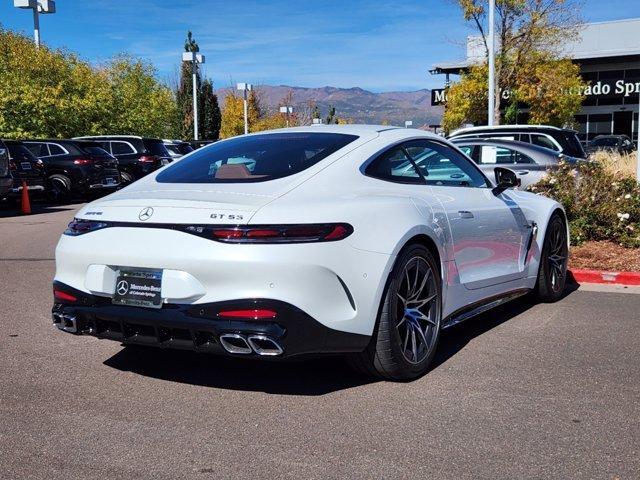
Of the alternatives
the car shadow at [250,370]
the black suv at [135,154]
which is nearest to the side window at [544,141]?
the car shadow at [250,370]

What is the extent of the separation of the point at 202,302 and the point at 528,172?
28.7 ft

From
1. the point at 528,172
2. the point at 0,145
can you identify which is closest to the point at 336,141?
the point at 528,172

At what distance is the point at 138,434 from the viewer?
371 cm

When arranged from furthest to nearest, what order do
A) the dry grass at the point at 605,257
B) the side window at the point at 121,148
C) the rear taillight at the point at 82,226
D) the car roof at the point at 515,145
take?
the side window at the point at 121,148 < the car roof at the point at 515,145 < the dry grass at the point at 605,257 < the rear taillight at the point at 82,226

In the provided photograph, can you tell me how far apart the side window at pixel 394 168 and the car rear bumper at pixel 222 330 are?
1.09 m

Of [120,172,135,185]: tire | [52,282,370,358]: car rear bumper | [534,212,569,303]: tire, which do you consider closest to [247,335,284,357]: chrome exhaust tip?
[52,282,370,358]: car rear bumper

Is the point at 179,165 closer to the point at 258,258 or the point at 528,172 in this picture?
the point at 258,258

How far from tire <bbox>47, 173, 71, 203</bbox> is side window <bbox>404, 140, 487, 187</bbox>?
15581 millimetres

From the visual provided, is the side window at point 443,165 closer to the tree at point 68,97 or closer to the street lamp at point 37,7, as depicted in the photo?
the tree at point 68,97

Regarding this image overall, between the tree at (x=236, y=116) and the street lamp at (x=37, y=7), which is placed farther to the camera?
the tree at (x=236, y=116)

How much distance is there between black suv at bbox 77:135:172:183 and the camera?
22641 mm

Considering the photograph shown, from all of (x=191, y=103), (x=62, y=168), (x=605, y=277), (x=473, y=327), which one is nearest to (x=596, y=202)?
(x=605, y=277)

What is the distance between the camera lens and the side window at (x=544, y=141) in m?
14.1

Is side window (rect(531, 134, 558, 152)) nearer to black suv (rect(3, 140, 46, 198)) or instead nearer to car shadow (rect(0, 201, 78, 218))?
car shadow (rect(0, 201, 78, 218))
